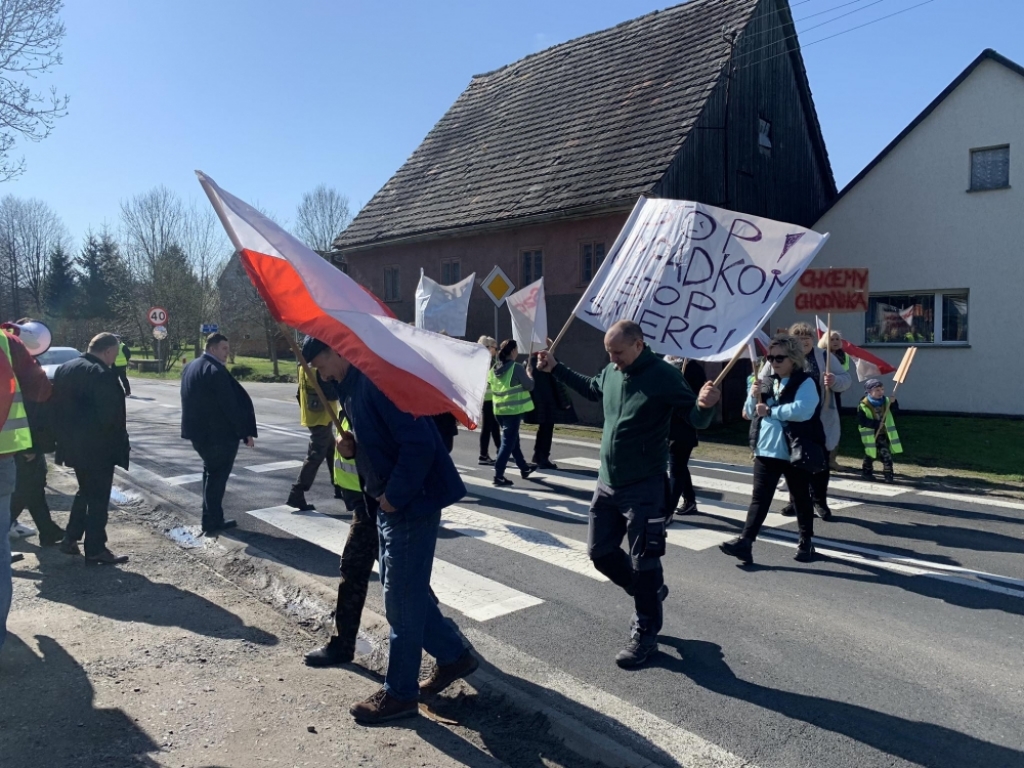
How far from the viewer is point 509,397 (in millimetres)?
10305

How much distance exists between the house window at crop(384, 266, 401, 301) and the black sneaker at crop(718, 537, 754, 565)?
19.3 meters

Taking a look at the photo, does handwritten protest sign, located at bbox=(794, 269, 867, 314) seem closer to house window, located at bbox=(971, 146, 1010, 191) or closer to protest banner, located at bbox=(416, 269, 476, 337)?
protest banner, located at bbox=(416, 269, 476, 337)

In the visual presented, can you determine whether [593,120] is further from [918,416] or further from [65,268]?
[65,268]

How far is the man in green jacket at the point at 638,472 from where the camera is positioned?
439 cm

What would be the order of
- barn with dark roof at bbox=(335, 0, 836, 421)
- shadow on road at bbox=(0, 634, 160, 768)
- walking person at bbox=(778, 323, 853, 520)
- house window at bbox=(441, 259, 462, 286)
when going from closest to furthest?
shadow on road at bbox=(0, 634, 160, 768) < walking person at bbox=(778, 323, 853, 520) < barn with dark roof at bbox=(335, 0, 836, 421) < house window at bbox=(441, 259, 462, 286)

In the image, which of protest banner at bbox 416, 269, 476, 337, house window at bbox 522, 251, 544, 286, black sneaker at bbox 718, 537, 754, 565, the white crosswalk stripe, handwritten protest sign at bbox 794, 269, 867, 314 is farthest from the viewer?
house window at bbox 522, 251, 544, 286

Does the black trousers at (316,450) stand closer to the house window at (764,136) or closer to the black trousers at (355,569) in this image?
the black trousers at (355,569)

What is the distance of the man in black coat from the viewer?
7340 millimetres

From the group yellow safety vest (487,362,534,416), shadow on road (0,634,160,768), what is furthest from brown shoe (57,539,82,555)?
yellow safety vest (487,362,534,416)

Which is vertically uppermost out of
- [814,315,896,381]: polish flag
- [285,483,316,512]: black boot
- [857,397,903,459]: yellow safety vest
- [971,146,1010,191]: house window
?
[971,146,1010,191]: house window

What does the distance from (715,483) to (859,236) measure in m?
10.7

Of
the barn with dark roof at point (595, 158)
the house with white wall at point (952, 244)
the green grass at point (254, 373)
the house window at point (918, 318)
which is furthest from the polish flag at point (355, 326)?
the green grass at point (254, 373)

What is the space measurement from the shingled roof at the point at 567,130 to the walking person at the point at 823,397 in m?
8.80

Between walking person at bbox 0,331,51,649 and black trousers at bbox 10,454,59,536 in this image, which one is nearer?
walking person at bbox 0,331,51,649
